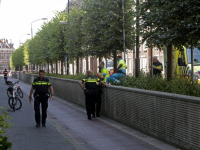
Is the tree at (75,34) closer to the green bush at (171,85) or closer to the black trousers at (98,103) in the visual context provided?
the black trousers at (98,103)

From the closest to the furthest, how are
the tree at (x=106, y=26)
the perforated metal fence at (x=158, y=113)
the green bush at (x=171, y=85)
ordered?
1. the perforated metal fence at (x=158, y=113)
2. the green bush at (x=171, y=85)
3. the tree at (x=106, y=26)

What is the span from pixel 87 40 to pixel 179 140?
66.2 ft

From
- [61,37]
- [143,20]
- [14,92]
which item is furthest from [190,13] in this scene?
[61,37]

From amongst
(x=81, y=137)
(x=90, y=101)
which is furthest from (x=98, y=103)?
(x=81, y=137)

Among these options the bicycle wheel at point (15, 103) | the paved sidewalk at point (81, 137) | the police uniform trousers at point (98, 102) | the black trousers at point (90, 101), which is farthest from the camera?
the bicycle wheel at point (15, 103)

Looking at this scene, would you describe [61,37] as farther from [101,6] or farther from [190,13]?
[190,13]

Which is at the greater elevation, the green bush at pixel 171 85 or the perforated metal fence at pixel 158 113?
the green bush at pixel 171 85

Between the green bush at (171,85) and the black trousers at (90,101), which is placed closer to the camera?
the green bush at (171,85)

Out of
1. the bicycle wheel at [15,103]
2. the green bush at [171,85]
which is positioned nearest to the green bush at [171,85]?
the green bush at [171,85]

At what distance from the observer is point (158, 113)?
30.7 feet

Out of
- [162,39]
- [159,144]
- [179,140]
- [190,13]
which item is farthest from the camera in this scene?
[162,39]

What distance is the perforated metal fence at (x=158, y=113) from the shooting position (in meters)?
7.77

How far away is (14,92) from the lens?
18.2 meters

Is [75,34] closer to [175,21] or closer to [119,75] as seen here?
[119,75]
